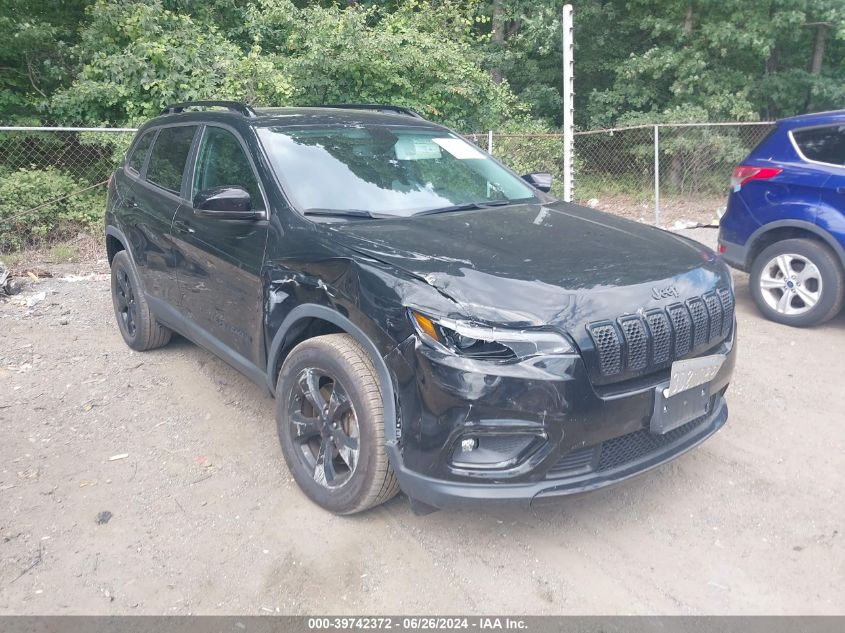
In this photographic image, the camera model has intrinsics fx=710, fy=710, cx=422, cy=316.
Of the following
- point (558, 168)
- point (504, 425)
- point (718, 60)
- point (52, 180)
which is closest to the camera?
point (504, 425)

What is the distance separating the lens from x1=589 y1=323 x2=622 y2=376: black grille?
9.02ft

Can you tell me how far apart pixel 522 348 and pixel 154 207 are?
311cm

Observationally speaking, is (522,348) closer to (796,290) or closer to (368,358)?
(368,358)

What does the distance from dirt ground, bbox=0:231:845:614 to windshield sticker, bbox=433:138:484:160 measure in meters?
1.98

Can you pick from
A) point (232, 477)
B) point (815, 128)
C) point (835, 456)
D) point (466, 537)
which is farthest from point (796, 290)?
point (232, 477)

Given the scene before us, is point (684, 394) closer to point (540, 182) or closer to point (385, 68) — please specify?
point (540, 182)

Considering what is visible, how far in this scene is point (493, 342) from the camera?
2.69m

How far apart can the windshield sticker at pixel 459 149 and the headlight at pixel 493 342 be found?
1.99 meters

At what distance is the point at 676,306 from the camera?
118 inches

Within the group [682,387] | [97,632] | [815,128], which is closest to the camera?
[97,632]

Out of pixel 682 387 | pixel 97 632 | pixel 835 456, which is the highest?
pixel 682 387

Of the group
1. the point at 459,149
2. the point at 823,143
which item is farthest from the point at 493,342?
the point at 823,143

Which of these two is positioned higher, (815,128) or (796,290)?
(815,128)

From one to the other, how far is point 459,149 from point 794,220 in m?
3.15
